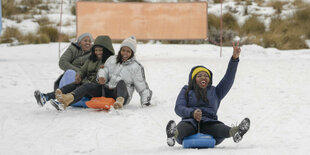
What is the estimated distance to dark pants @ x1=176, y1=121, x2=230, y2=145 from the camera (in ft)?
12.6

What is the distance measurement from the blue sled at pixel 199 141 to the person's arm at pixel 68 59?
2.96 metres

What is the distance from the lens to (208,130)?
3.94 m

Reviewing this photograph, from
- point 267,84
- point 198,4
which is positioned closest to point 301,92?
point 267,84

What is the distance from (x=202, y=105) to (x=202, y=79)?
0.21 metres

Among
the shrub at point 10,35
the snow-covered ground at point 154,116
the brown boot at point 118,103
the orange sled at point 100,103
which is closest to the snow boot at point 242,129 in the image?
the snow-covered ground at point 154,116

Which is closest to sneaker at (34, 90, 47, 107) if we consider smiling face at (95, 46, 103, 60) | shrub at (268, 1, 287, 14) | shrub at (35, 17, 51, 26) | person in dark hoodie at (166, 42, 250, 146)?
smiling face at (95, 46, 103, 60)

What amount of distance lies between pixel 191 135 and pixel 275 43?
12.2 metres

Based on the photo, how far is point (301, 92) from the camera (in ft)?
24.1

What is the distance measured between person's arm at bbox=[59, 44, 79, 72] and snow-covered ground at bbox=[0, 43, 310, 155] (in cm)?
63

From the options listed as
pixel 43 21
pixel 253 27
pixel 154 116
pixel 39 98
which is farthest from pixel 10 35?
pixel 154 116

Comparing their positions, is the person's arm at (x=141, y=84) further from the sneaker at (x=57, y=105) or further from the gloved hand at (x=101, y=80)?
the sneaker at (x=57, y=105)

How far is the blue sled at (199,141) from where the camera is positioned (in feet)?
12.5

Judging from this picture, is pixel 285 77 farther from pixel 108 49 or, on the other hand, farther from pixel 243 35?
pixel 243 35

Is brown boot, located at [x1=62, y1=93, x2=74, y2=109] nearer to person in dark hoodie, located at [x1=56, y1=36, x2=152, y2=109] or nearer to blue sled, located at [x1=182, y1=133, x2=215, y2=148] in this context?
person in dark hoodie, located at [x1=56, y1=36, x2=152, y2=109]
